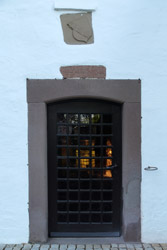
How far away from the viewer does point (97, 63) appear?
11.0 ft

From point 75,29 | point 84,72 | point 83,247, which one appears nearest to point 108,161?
point 83,247

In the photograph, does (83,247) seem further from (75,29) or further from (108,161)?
(75,29)

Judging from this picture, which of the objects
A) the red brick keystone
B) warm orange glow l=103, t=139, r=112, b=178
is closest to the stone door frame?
the red brick keystone

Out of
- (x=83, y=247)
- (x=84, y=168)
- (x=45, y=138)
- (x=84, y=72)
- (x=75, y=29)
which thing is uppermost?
(x=75, y=29)

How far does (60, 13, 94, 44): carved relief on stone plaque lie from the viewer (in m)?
3.35

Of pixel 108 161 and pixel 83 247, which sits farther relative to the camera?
pixel 108 161

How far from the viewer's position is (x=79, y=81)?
338cm

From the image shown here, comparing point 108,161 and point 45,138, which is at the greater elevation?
point 45,138

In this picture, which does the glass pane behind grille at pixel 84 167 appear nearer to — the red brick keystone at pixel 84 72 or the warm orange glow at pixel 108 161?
the warm orange glow at pixel 108 161

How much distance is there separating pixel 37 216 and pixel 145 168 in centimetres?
167

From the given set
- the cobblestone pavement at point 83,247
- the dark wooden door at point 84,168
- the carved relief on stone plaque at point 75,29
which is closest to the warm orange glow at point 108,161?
the dark wooden door at point 84,168

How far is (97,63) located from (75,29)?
1.84 feet

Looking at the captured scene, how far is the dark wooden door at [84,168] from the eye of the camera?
3.57 m

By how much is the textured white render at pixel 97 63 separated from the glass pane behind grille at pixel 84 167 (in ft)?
1.67
